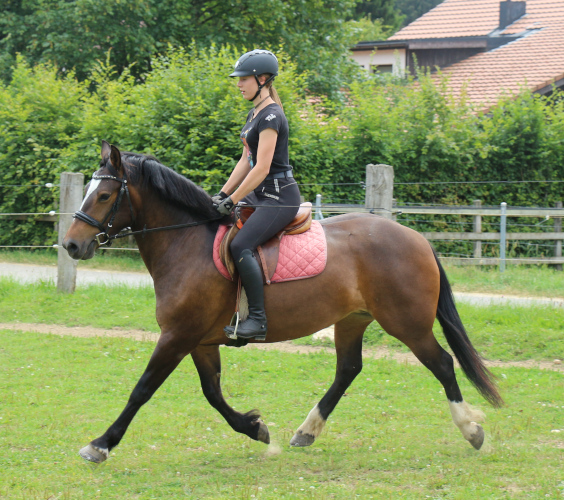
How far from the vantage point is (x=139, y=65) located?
801 inches

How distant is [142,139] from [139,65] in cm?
804

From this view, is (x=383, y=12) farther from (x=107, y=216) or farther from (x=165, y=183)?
(x=107, y=216)

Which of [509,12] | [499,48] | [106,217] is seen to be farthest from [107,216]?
[509,12]

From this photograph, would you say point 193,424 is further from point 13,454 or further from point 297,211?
point 297,211

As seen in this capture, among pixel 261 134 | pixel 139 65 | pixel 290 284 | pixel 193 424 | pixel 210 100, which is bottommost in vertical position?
pixel 193 424

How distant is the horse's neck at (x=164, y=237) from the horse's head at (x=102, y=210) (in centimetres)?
18

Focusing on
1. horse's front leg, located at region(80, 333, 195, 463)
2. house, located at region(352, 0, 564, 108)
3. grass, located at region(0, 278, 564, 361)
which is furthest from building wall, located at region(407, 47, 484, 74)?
horse's front leg, located at region(80, 333, 195, 463)

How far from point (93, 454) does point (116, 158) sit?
204 centimetres

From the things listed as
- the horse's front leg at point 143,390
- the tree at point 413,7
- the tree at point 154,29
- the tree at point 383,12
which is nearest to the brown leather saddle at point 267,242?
the horse's front leg at point 143,390

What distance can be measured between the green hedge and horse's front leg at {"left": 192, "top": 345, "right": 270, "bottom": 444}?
764 cm

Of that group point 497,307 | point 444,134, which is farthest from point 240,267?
point 444,134

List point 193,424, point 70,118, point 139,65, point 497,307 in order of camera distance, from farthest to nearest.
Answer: point 139,65, point 70,118, point 497,307, point 193,424

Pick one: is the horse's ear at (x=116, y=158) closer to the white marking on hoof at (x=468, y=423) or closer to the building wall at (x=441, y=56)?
the white marking on hoof at (x=468, y=423)

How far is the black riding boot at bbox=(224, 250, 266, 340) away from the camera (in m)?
4.54
